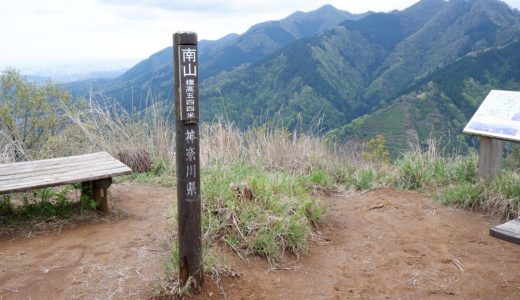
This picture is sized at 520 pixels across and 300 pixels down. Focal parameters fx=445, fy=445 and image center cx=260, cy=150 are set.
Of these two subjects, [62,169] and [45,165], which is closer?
[62,169]

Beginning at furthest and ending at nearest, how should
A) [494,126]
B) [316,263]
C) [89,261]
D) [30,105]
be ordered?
[30,105]
[494,126]
[316,263]
[89,261]

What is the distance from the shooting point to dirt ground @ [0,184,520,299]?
7.97 ft

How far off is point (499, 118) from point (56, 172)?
3729 mm

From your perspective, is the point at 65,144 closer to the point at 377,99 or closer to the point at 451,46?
the point at 377,99

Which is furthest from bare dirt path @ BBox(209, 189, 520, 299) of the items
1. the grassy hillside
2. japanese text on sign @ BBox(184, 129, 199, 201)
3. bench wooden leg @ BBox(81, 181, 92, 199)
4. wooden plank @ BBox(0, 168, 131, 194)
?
the grassy hillside

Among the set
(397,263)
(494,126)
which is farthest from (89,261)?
(494,126)

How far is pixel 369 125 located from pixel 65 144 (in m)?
39.8

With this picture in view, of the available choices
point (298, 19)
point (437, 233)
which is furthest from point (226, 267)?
point (298, 19)

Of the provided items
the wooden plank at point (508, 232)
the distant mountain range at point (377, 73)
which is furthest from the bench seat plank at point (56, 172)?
the distant mountain range at point (377, 73)

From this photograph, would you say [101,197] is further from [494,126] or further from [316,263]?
→ [494,126]

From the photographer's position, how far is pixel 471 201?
3879 mm

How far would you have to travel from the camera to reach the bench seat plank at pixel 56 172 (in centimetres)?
300

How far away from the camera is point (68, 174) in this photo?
3.25 metres

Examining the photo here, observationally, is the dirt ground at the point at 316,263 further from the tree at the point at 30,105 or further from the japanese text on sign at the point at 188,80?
the tree at the point at 30,105
